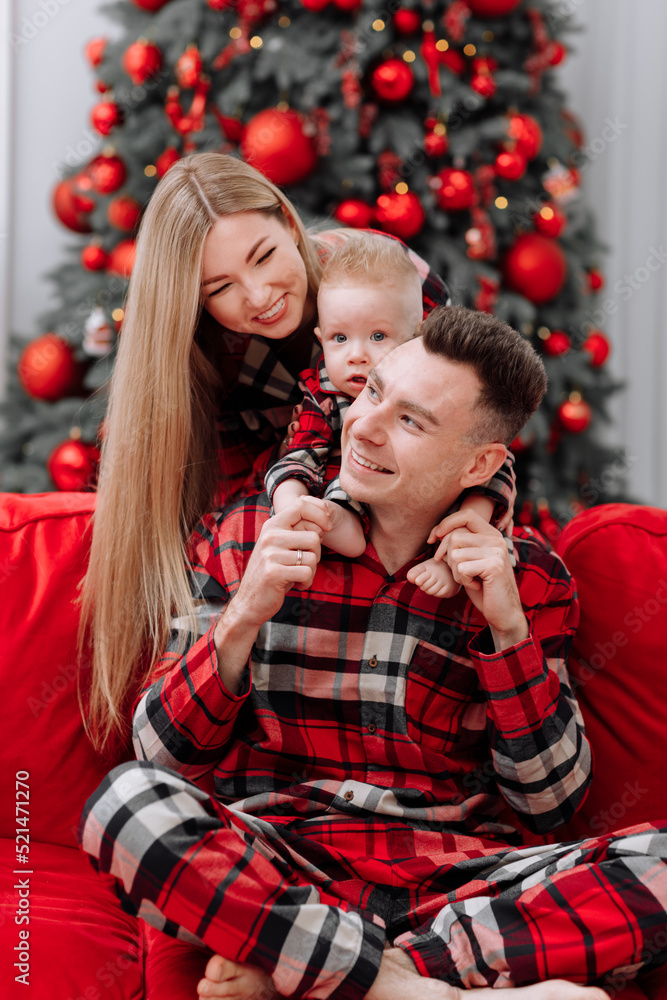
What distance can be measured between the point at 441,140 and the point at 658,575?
5.78ft

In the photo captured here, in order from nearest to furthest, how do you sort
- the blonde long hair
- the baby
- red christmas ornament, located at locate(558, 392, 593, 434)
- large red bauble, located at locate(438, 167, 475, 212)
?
1. the baby
2. the blonde long hair
3. large red bauble, located at locate(438, 167, 475, 212)
4. red christmas ornament, located at locate(558, 392, 593, 434)

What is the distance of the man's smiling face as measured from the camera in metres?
1.22

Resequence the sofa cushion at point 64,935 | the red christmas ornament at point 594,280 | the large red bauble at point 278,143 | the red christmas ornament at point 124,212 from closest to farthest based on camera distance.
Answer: the sofa cushion at point 64,935, the large red bauble at point 278,143, the red christmas ornament at point 124,212, the red christmas ornament at point 594,280

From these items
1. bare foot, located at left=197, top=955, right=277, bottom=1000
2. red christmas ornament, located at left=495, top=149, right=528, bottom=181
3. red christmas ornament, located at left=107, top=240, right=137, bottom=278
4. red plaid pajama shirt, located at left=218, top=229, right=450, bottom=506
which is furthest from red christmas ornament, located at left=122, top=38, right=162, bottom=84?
bare foot, located at left=197, top=955, right=277, bottom=1000

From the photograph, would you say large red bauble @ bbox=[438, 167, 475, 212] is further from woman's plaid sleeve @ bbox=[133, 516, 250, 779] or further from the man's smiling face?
woman's plaid sleeve @ bbox=[133, 516, 250, 779]

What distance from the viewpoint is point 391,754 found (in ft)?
4.17

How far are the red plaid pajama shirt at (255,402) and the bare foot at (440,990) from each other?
80 centimetres

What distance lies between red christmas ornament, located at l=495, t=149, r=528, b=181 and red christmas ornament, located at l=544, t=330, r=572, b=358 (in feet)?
1.68

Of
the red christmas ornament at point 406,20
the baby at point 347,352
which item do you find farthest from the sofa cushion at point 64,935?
the red christmas ornament at point 406,20

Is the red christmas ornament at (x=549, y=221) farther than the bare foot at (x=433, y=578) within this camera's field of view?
Yes

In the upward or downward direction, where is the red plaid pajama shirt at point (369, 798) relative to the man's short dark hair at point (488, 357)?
downward

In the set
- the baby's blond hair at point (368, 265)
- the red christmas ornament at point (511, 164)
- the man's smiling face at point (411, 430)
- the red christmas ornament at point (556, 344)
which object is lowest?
the red christmas ornament at point (556, 344)

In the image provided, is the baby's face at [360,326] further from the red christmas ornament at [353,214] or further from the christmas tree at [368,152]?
the red christmas ornament at [353,214]

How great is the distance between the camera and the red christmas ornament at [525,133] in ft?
8.92
